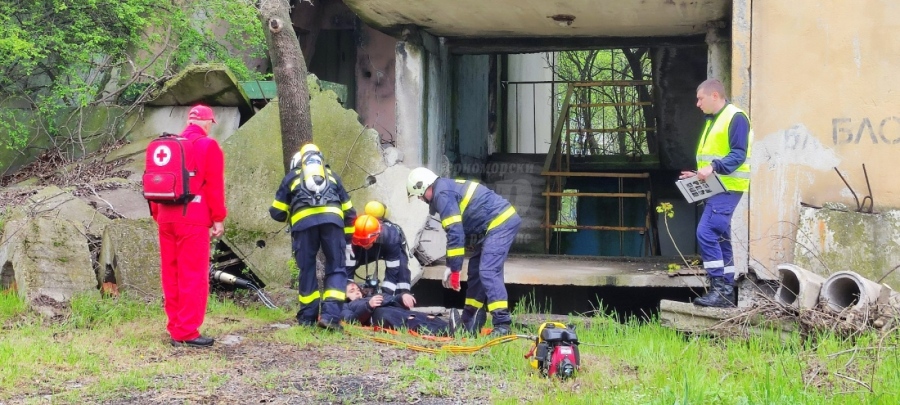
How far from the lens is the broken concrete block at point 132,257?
7621 mm

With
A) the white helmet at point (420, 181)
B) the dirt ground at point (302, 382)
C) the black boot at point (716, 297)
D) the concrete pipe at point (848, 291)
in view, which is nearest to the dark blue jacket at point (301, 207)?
the white helmet at point (420, 181)

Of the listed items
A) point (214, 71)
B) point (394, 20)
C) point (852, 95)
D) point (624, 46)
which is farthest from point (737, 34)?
point (214, 71)

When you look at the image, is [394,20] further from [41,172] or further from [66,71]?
[41,172]

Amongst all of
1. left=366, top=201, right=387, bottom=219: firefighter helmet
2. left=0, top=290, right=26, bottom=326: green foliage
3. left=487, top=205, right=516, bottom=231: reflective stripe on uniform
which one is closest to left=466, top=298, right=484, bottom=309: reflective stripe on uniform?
left=487, top=205, right=516, bottom=231: reflective stripe on uniform

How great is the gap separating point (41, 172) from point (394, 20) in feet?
16.9

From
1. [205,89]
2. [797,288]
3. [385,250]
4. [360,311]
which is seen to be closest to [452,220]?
[385,250]

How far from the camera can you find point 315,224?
6504 millimetres

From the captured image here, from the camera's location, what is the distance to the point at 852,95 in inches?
297

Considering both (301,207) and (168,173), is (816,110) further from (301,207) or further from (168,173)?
(168,173)

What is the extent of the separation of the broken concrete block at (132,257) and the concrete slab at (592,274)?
9.27 feet

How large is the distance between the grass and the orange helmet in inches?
36.5

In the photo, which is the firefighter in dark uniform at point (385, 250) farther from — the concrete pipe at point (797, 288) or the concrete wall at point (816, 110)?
the concrete wall at point (816, 110)

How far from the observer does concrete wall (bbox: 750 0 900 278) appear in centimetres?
745

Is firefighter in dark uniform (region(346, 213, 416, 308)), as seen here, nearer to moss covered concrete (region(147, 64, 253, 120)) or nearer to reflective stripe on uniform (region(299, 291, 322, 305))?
reflective stripe on uniform (region(299, 291, 322, 305))
